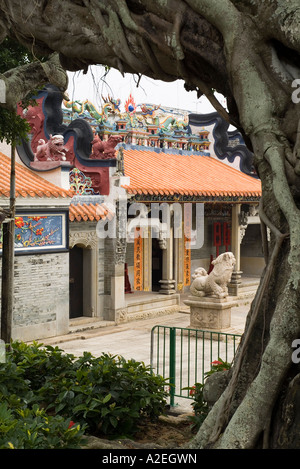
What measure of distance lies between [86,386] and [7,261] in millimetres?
1835

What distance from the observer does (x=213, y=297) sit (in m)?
13.0

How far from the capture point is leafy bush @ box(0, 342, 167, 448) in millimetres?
4609

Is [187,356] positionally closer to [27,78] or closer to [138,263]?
[138,263]

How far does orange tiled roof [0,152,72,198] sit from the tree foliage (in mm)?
7520

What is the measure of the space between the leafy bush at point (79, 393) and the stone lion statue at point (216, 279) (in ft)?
24.1

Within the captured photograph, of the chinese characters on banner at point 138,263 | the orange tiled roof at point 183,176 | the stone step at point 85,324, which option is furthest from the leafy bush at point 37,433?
the chinese characters on banner at point 138,263

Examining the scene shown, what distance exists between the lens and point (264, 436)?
3.21 m

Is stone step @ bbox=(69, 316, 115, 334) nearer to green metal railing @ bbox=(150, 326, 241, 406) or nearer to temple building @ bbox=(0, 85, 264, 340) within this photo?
temple building @ bbox=(0, 85, 264, 340)

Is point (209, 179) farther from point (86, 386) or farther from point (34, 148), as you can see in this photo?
point (86, 386)

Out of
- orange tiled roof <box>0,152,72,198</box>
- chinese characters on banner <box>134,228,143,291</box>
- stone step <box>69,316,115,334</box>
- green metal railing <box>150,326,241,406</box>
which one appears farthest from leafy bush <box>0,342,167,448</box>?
chinese characters on banner <box>134,228,143,291</box>

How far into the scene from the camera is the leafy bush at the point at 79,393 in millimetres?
4609

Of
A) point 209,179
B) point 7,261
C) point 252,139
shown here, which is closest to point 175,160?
point 209,179

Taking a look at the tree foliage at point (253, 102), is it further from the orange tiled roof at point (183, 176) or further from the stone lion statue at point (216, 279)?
the orange tiled roof at point (183, 176)

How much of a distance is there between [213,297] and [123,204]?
277 cm
